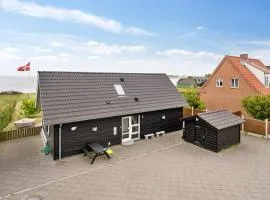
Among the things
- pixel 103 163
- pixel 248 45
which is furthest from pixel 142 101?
pixel 248 45

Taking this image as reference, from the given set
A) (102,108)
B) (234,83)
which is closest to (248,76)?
(234,83)

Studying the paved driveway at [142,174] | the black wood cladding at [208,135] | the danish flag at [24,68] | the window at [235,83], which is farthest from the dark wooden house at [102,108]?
the window at [235,83]

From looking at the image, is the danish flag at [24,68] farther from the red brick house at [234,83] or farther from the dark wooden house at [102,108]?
the red brick house at [234,83]

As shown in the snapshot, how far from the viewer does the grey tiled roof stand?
16.2 metres

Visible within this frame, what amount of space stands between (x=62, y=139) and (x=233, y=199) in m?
10.1

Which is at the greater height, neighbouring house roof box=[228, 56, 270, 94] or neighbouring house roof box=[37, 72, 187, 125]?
neighbouring house roof box=[228, 56, 270, 94]

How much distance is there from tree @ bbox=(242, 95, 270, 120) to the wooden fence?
64.2 feet

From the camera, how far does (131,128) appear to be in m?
18.2

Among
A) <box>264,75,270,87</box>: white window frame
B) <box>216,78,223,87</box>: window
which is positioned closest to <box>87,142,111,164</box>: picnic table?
<box>216,78,223,87</box>: window

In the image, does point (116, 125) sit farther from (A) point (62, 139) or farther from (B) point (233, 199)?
(B) point (233, 199)

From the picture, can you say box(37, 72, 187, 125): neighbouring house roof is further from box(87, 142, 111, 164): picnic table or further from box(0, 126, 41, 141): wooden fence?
box(0, 126, 41, 141): wooden fence

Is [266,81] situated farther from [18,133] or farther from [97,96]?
[18,133]

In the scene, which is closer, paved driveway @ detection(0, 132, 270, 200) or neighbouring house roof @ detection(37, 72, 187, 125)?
paved driveway @ detection(0, 132, 270, 200)

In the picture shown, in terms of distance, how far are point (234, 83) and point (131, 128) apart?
17.6m
